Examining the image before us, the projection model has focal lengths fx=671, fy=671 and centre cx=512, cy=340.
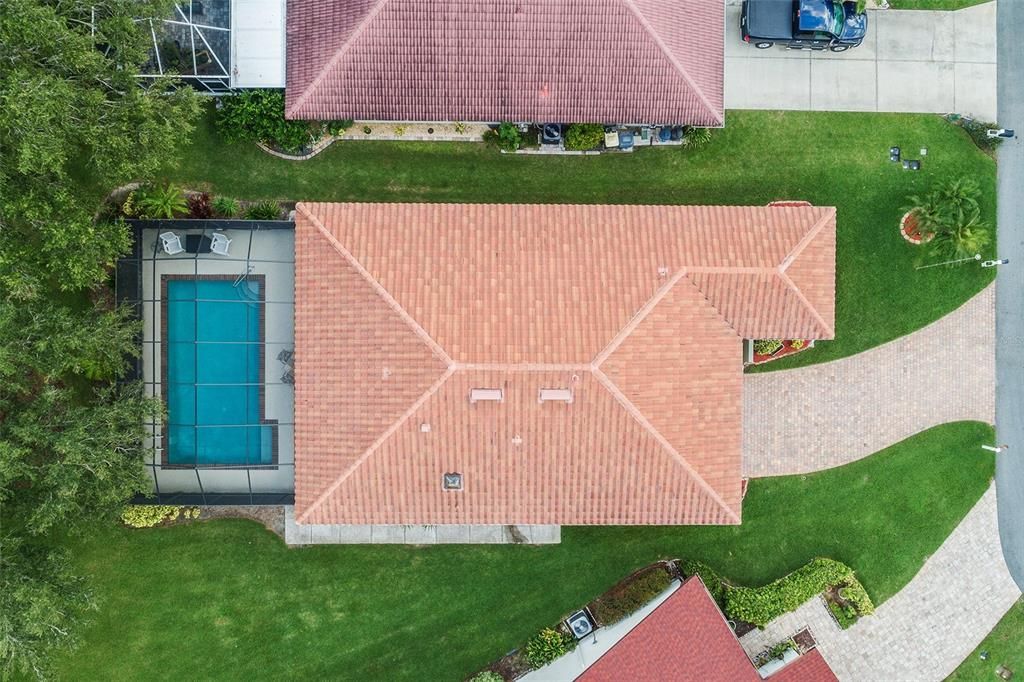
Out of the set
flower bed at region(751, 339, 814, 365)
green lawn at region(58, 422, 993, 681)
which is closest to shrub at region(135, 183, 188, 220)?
green lawn at region(58, 422, 993, 681)

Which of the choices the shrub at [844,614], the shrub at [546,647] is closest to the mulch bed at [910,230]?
the shrub at [844,614]

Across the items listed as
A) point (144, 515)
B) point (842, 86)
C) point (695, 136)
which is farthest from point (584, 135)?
point (144, 515)

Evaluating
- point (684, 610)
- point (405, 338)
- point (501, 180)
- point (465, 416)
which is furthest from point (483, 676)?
point (501, 180)

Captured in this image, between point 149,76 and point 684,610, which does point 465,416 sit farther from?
point 149,76

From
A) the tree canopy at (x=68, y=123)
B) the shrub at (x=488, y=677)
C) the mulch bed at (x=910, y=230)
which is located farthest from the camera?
the mulch bed at (x=910, y=230)

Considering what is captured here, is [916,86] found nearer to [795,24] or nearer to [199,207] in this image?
[795,24]

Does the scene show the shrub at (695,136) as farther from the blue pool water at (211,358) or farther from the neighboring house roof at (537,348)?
the blue pool water at (211,358)
